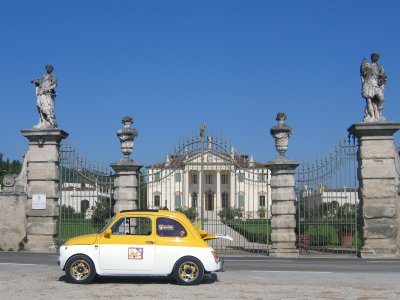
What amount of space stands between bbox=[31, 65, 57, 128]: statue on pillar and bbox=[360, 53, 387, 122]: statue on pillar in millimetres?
11179

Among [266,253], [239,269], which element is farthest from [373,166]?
[239,269]

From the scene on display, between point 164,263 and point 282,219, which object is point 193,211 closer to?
point 282,219

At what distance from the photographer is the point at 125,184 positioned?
20109 mm

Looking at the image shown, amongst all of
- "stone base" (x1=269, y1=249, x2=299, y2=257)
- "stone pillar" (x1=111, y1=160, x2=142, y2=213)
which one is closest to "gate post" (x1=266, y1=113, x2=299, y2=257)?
"stone base" (x1=269, y1=249, x2=299, y2=257)

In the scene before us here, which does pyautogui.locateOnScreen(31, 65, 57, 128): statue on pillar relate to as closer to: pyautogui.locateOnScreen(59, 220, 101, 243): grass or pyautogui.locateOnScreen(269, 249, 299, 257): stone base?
pyautogui.locateOnScreen(59, 220, 101, 243): grass

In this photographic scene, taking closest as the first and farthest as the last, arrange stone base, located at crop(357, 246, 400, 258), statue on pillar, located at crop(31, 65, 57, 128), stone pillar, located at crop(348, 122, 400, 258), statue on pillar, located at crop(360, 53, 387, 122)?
stone base, located at crop(357, 246, 400, 258) → stone pillar, located at crop(348, 122, 400, 258) → statue on pillar, located at crop(360, 53, 387, 122) → statue on pillar, located at crop(31, 65, 57, 128)

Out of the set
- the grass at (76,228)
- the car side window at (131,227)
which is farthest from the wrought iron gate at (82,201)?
the car side window at (131,227)

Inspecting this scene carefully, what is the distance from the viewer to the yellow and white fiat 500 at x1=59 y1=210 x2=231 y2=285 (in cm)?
1150

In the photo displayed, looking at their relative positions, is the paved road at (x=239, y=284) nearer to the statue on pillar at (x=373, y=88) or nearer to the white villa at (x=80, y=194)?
the white villa at (x=80, y=194)

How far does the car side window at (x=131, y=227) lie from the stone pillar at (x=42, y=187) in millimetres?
9242

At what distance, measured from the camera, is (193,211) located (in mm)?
26656

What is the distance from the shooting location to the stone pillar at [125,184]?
20.0m

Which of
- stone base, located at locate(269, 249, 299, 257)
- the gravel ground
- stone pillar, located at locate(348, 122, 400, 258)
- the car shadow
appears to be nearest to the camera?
the gravel ground

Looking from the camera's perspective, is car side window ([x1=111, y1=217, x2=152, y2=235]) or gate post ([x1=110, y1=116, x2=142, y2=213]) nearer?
car side window ([x1=111, y1=217, x2=152, y2=235])
